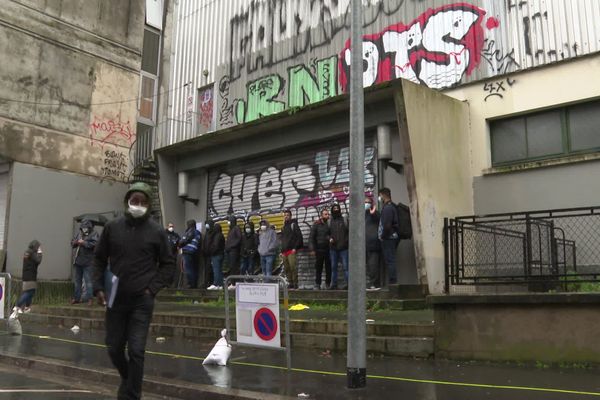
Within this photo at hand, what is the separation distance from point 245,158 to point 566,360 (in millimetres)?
10605

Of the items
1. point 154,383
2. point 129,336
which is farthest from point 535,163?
point 129,336

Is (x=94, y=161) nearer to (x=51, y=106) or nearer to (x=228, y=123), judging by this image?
(x=51, y=106)

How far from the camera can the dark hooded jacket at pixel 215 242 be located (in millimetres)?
14492

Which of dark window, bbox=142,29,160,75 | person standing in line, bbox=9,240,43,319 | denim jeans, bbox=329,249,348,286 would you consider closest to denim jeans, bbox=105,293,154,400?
denim jeans, bbox=329,249,348,286

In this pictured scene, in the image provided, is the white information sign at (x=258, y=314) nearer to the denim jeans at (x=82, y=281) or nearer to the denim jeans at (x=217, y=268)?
the denim jeans at (x=217, y=268)

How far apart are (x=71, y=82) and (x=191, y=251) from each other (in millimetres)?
8428

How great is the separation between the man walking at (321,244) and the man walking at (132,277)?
7122 mm

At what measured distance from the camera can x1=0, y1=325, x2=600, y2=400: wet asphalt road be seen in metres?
5.68

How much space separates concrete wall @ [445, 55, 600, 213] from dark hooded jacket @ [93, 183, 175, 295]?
8169mm

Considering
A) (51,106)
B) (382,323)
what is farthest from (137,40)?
(382,323)

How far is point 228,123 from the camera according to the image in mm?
16656

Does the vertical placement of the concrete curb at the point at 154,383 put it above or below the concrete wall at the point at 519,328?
below

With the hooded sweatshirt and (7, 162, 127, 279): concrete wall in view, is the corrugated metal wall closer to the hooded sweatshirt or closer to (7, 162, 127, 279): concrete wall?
the hooded sweatshirt

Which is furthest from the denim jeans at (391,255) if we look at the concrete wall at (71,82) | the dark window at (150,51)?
the dark window at (150,51)
